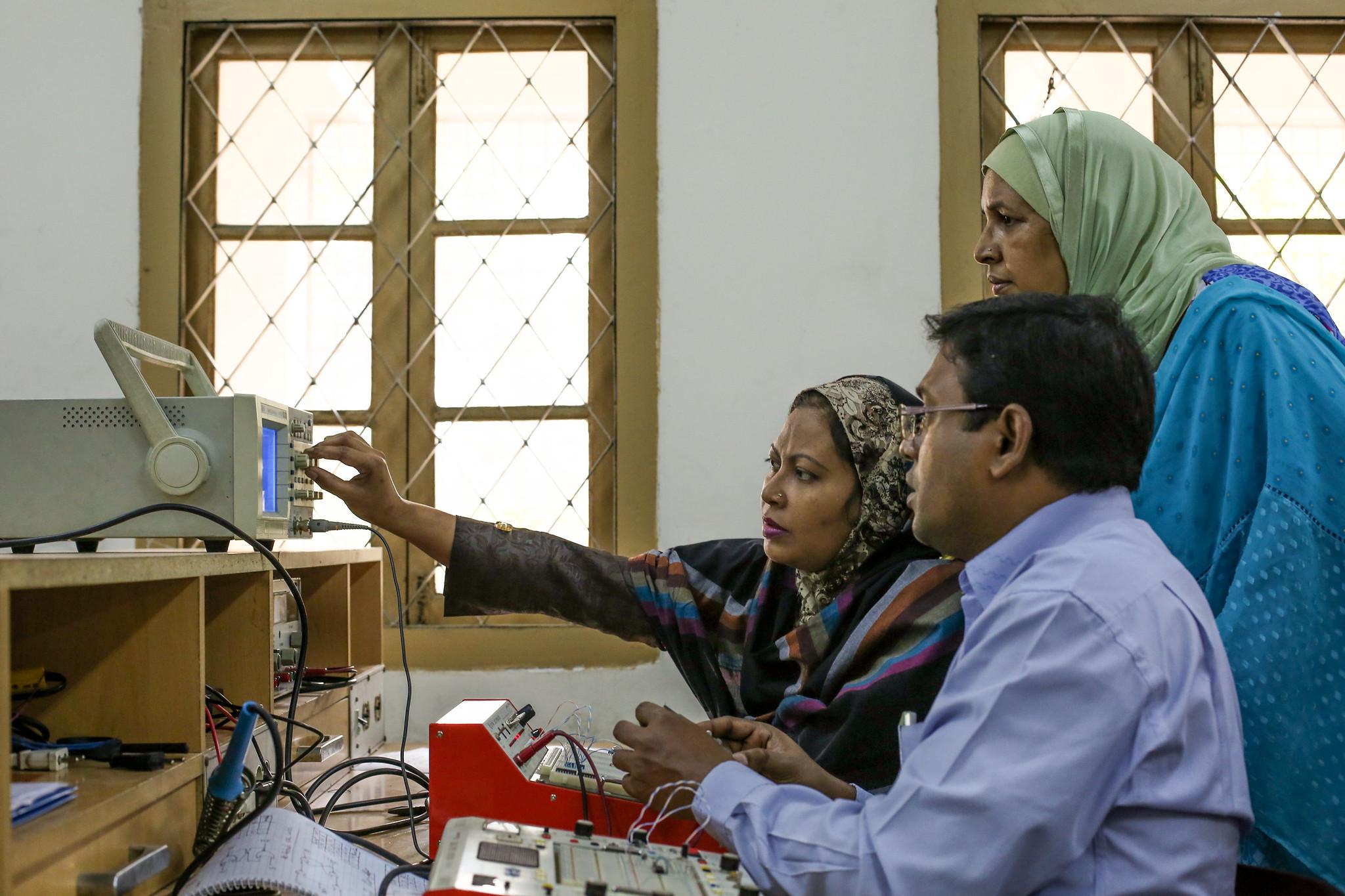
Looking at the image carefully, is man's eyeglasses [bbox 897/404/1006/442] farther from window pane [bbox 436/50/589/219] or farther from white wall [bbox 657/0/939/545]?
window pane [bbox 436/50/589/219]

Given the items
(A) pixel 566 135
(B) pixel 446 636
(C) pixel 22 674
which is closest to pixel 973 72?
(A) pixel 566 135

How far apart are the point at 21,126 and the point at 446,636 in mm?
1585

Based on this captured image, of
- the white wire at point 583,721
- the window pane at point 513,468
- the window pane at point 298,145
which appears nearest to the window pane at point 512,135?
the window pane at point 298,145

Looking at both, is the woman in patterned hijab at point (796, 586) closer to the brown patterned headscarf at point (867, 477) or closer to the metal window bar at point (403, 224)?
the brown patterned headscarf at point (867, 477)

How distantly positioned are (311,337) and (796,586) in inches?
58.0

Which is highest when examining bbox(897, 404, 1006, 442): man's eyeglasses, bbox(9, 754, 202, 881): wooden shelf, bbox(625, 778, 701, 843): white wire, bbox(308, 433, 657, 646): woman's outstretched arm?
bbox(897, 404, 1006, 442): man's eyeglasses

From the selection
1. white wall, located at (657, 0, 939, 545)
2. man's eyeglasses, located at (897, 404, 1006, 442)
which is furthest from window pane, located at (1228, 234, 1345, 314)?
man's eyeglasses, located at (897, 404, 1006, 442)

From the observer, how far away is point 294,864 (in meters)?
1.03

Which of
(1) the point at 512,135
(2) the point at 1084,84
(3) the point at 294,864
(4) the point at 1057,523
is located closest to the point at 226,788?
(3) the point at 294,864

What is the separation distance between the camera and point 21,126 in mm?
2459

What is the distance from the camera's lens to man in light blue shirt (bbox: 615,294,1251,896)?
0.79m

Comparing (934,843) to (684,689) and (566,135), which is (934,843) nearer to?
(684,689)

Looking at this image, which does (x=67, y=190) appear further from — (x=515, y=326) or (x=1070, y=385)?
(x=1070, y=385)

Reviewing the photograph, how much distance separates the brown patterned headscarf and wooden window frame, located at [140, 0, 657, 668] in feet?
2.83
